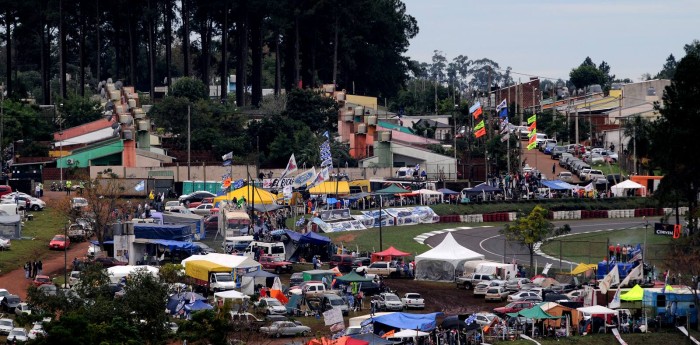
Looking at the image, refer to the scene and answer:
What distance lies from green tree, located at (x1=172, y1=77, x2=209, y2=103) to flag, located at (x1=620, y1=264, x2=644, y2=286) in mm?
67523

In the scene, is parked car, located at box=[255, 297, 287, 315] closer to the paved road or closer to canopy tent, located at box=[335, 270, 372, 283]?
canopy tent, located at box=[335, 270, 372, 283]

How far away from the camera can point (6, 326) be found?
5206 cm

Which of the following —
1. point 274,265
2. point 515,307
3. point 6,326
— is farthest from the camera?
point 274,265

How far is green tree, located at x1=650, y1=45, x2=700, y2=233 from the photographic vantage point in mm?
74000

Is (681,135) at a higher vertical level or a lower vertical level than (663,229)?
higher

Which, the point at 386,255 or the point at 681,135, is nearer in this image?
the point at 386,255

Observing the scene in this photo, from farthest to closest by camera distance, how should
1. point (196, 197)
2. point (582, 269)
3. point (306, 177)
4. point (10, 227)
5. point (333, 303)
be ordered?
point (196, 197) → point (306, 177) → point (10, 227) → point (582, 269) → point (333, 303)

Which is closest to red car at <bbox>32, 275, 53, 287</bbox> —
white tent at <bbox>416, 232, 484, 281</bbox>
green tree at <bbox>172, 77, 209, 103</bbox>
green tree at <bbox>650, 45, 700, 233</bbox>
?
white tent at <bbox>416, 232, 484, 281</bbox>

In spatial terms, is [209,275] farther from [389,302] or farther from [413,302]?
[413,302]

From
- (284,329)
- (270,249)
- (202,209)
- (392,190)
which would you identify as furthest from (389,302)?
(392,190)

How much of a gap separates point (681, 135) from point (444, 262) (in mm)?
15742

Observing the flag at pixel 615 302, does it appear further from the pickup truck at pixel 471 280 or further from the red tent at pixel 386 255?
the red tent at pixel 386 255

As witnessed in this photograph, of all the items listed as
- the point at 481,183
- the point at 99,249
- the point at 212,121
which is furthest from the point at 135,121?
the point at 99,249

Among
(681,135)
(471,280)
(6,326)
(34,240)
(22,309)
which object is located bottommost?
(6,326)
